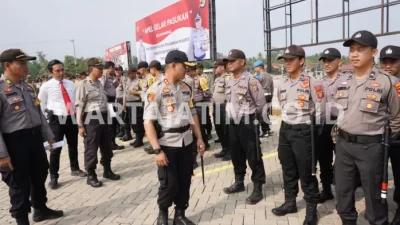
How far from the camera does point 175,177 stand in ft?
10.4

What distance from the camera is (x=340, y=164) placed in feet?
9.06

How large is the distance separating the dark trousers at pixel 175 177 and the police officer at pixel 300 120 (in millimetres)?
1088

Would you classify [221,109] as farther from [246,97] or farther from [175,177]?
[175,177]

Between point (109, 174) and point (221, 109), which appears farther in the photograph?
point (221, 109)

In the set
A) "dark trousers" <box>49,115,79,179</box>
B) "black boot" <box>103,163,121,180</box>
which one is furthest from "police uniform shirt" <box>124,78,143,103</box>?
"black boot" <box>103,163,121,180</box>

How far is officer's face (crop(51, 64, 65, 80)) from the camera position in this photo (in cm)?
496

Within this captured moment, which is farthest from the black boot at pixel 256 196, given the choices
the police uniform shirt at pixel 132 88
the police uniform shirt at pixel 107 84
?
the police uniform shirt at pixel 107 84

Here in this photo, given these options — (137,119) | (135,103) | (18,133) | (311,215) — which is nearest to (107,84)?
(135,103)

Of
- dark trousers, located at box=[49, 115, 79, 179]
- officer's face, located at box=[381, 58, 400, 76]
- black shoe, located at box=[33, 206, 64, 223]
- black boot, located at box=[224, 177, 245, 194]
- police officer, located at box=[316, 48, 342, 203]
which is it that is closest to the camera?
officer's face, located at box=[381, 58, 400, 76]

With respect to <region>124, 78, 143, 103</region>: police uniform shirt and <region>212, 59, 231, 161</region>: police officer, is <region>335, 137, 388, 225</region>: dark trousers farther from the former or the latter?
<region>124, 78, 143, 103</region>: police uniform shirt

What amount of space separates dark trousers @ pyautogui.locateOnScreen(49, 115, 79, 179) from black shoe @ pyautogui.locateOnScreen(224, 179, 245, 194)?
8.89ft

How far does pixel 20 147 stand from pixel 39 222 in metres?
1.01

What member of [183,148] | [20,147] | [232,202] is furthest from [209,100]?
Answer: [20,147]

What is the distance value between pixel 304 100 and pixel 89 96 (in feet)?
10.4
